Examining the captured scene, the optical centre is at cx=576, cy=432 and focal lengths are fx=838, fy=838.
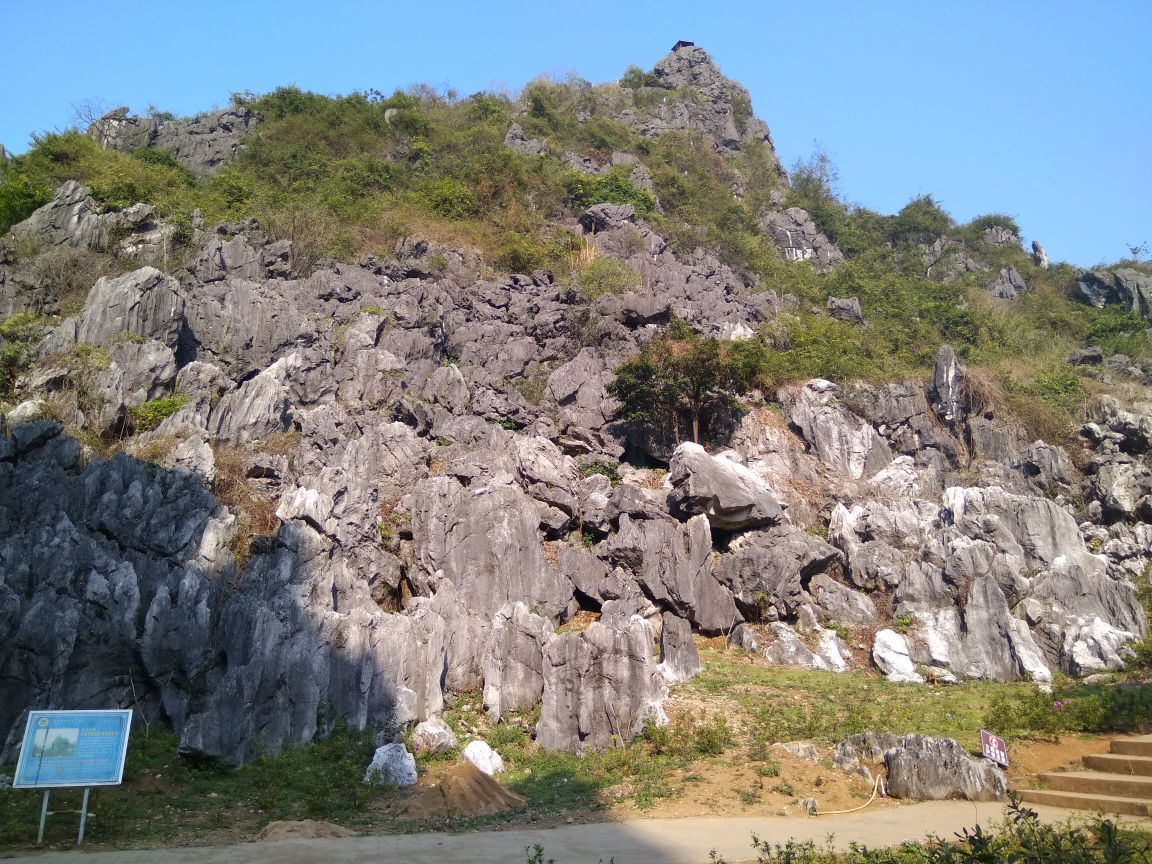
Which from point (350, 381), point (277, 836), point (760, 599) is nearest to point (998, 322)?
point (760, 599)

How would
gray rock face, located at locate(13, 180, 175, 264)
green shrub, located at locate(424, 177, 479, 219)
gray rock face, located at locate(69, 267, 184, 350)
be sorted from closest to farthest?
gray rock face, located at locate(69, 267, 184, 350) < gray rock face, located at locate(13, 180, 175, 264) < green shrub, located at locate(424, 177, 479, 219)

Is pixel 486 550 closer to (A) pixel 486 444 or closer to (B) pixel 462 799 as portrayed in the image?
(A) pixel 486 444

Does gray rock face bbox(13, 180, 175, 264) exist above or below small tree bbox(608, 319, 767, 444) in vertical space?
above

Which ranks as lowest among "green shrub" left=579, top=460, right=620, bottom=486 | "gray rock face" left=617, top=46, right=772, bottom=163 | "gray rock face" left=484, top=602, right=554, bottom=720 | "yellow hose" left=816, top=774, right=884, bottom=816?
"yellow hose" left=816, top=774, right=884, bottom=816

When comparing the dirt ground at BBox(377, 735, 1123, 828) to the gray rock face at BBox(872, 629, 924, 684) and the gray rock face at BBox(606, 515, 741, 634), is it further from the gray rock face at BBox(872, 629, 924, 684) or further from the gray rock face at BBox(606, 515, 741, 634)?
the gray rock face at BBox(606, 515, 741, 634)

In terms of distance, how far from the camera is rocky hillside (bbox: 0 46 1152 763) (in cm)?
1348

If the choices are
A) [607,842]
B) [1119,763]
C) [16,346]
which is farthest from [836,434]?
[16,346]

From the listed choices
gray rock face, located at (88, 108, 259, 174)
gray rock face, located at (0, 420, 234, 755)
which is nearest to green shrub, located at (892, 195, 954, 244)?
gray rock face, located at (88, 108, 259, 174)

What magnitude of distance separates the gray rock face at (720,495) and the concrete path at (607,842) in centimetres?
1006

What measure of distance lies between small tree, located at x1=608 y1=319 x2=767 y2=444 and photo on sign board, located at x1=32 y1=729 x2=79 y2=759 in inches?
666

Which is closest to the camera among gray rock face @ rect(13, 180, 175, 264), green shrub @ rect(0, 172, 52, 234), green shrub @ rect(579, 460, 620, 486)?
green shrub @ rect(579, 460, 620, 486)

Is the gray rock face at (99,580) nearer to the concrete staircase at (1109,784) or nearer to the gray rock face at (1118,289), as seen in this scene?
the concrete staircase at (1109,784)

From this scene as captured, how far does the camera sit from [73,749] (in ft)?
31.1

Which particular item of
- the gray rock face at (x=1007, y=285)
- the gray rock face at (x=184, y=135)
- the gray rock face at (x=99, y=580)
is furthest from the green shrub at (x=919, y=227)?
the gray rock face at (x=99, y=580)
